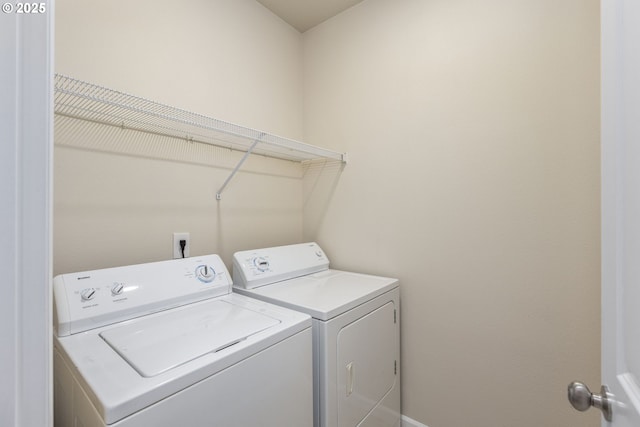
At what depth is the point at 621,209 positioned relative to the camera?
1.89 ft

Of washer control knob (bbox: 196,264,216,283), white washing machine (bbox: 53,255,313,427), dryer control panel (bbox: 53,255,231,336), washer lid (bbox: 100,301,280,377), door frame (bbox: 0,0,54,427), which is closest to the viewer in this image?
door frame (bbox: 0,0,54,427)

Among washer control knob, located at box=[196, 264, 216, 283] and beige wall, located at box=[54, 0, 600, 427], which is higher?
beige wall, located at box=[54, 0, 600, 427]

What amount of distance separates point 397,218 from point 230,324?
3.82 ft

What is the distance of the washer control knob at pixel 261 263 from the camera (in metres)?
1.57

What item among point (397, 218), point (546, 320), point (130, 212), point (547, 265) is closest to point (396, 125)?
point (397, 218)

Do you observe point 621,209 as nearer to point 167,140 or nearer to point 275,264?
point 275,264

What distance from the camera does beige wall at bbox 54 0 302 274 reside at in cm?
118

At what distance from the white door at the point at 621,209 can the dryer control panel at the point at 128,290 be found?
4.57ft

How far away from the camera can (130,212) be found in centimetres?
134

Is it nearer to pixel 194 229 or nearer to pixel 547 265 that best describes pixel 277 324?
pixel 194 229

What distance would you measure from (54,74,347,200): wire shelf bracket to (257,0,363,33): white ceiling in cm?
104

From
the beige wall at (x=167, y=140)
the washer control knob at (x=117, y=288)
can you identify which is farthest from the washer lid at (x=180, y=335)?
the beige wall at (x=167, y=140)

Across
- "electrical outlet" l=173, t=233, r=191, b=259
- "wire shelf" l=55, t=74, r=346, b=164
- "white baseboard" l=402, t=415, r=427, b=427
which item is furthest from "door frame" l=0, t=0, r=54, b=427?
"white baseboard" l=402, t=415, r=427, b=427

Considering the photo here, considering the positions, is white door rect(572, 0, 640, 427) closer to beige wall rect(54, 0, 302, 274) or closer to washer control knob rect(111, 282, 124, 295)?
washer control knob rect(111, 282, 124, 295)
